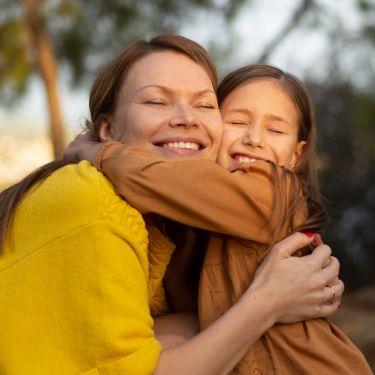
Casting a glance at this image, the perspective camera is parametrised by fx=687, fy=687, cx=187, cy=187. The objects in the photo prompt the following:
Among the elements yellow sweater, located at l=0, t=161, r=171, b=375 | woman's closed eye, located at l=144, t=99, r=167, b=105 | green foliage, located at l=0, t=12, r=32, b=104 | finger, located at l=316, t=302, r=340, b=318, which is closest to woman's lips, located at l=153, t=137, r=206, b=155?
woman's closed eye, located at l=144, t=99, r=167, b=105

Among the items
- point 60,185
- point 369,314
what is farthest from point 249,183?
point 369,314

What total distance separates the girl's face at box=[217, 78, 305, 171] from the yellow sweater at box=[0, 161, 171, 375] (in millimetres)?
837

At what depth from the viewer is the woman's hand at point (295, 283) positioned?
7.80 feet

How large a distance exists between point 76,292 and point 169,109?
2.98 ft

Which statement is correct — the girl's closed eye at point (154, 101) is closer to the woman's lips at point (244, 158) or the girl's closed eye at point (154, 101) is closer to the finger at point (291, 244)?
the woman's lips at point (244, 158)

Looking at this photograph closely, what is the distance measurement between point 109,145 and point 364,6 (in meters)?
8.01

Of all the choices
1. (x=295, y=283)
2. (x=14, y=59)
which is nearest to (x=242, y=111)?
(x=295, y=283)

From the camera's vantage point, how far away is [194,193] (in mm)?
2346

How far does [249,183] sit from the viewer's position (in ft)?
8.17

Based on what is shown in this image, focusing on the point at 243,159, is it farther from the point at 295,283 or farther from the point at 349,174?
the point at 349,174

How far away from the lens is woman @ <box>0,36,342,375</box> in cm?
209

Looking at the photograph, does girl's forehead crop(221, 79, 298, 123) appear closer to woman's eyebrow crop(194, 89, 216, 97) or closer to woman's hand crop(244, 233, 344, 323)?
woman's eyebrow crop(194, 89, 216, 97)

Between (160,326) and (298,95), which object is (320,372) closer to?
(160,326)

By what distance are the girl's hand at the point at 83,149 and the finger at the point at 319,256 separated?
884 mm
